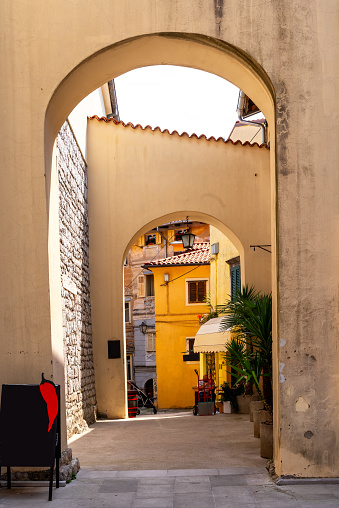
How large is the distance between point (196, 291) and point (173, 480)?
23.6 metres

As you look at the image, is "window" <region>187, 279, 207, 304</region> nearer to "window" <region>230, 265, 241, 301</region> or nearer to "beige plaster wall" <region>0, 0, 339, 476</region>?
"window" <region>230, 265, 241, 301</region>

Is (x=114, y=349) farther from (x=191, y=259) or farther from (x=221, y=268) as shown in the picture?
(x=191, y=259)

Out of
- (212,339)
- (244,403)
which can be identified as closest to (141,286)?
(212,339)

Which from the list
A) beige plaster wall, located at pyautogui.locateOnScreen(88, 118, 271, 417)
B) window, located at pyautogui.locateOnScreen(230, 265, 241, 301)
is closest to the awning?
window, located at pyautogui.locateOnScreen(230, 265, 241, 301)

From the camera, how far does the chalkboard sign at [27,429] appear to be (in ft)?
18.6

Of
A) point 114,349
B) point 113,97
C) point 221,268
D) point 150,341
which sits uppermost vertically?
point 113,97

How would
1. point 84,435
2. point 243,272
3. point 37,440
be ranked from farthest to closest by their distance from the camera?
1. point 243,272
2. point 84,435
3. point 37,440

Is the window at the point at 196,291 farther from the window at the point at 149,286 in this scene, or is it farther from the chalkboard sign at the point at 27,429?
the chalkboard sign at the point at 27,429

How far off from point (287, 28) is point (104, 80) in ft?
7.07

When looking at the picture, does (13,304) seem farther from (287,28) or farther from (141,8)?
(287,28)

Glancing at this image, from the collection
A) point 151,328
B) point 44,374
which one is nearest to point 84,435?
point 44,374

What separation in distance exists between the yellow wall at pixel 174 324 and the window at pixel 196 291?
0.67 ft

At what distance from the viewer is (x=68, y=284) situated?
10.4 metres

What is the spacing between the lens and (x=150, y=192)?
13547 mm
